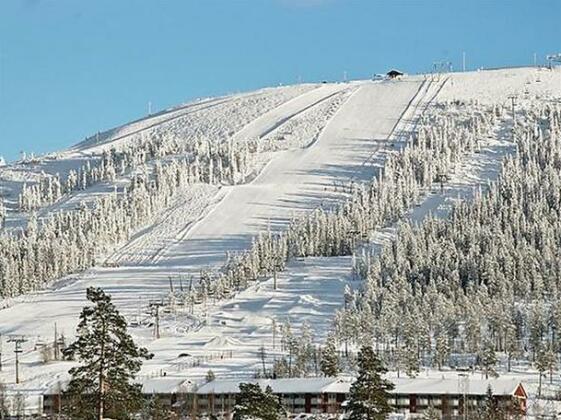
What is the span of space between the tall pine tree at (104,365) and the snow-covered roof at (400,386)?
189ft

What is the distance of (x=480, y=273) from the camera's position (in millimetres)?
152750

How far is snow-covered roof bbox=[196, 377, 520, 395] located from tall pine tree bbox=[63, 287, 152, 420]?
57709 millimetres

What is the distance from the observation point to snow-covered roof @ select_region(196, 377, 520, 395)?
305 feet

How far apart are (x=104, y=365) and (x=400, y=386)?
62786 millimetres

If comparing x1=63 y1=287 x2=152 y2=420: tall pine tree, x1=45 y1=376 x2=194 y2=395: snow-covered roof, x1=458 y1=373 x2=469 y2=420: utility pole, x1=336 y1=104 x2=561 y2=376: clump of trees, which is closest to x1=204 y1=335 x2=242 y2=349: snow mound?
x1=336 y1=104 x2=561 y2=376: clump of trees

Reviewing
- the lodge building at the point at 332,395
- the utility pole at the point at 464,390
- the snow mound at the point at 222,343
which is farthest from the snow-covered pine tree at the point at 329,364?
the snow mound at the point at 222,343

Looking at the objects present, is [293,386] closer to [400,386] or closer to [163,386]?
[400,386]

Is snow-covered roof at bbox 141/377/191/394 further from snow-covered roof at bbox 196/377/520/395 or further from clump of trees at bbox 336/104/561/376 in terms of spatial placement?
clump of trees at bbox 336/104/561/376

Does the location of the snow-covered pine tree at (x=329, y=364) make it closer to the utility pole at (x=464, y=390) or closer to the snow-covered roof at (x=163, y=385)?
the utility pole at (x=464, y=390)

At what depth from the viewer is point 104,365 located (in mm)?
34750

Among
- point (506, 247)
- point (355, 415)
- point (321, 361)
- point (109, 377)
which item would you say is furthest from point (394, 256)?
point (109, 377)

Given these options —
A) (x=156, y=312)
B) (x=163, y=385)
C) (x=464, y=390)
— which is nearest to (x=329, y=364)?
(x=163, y=385)

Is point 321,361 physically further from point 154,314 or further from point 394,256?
point 394,256

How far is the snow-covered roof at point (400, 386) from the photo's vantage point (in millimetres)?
93000
